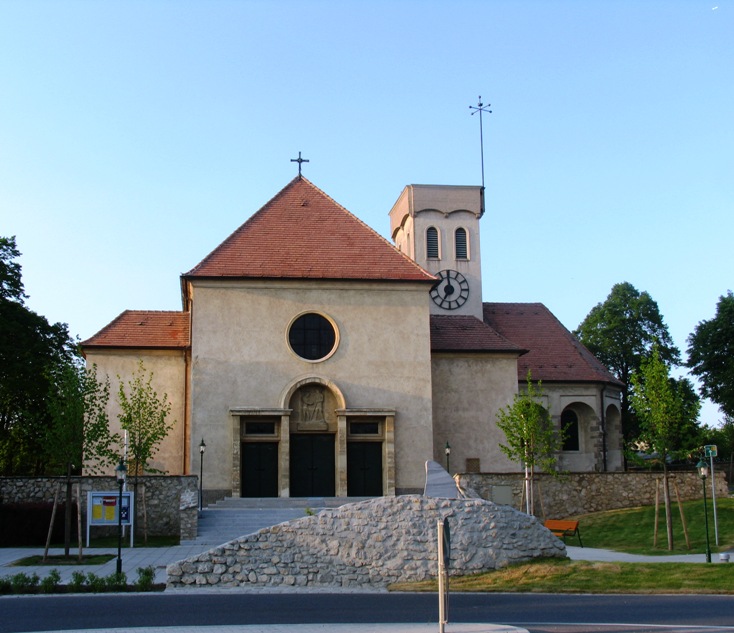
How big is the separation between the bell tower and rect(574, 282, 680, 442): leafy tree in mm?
11640

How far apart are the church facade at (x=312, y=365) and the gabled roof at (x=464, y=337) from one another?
0.08 m

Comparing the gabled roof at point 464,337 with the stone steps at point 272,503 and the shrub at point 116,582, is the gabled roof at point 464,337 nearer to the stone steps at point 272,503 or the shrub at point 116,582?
the stone steps at point 272,503

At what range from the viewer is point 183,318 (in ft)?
121

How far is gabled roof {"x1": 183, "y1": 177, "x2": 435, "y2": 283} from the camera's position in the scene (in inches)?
1342

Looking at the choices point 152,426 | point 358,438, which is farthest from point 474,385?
point 152,426

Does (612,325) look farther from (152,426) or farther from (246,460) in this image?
(152,426)

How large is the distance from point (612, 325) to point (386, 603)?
141ft

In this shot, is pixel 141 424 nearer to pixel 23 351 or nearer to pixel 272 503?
pixel 272 503

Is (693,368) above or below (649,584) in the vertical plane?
above

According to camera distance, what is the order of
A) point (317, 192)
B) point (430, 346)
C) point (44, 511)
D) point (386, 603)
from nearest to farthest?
point (386, 603) → point (44, 511) → point (430, 346) → point (317, 192)

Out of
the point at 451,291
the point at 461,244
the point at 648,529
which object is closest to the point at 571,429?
the point at 451,291

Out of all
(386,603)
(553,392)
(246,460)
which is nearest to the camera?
(386,603)

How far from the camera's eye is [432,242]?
50.4 m

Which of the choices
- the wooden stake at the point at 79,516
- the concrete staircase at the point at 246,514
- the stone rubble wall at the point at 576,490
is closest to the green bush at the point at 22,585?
the wooden stake at the point at 79,516
